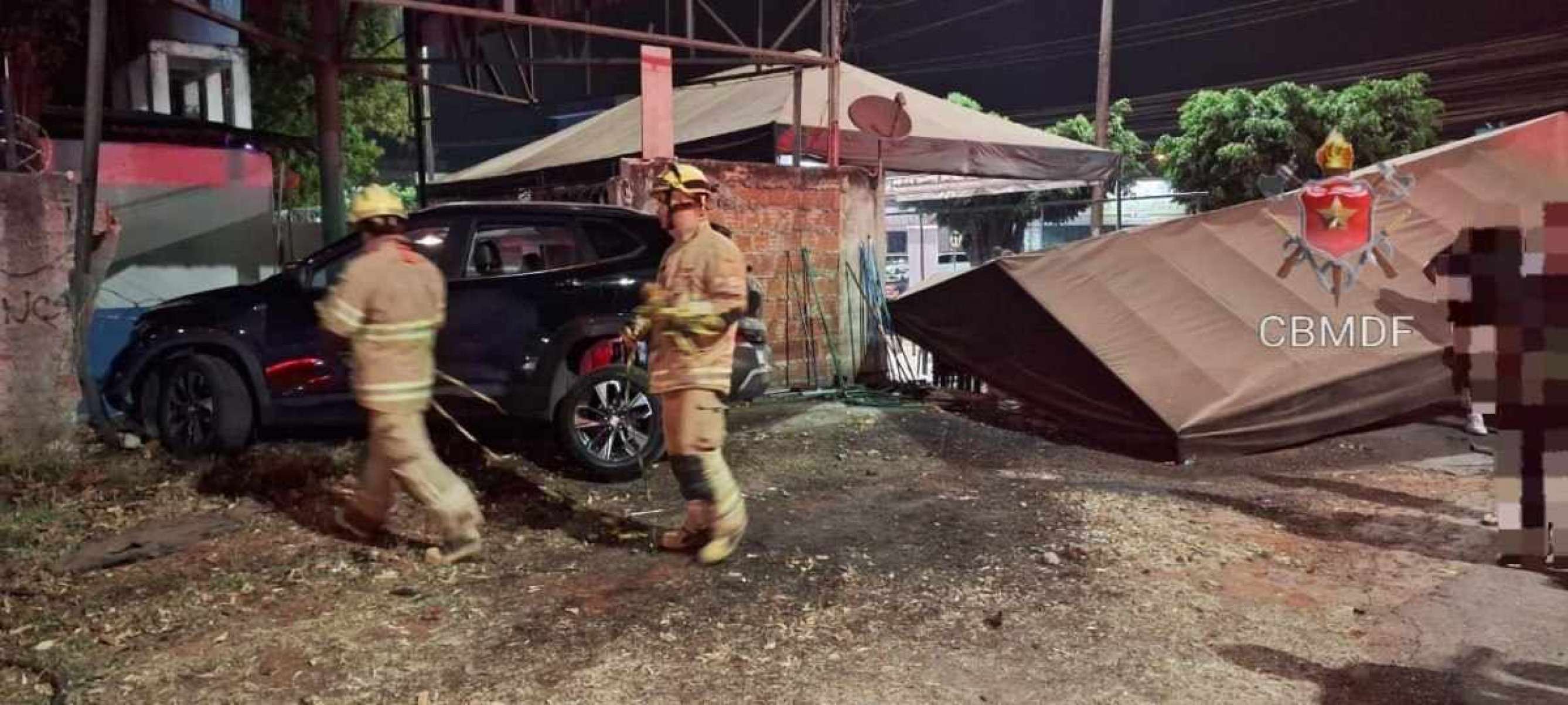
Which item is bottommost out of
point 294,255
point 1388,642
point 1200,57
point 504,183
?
point 1388,642

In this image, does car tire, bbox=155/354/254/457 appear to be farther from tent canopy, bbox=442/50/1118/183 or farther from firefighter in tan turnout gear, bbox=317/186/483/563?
tent canopy, bbox=442/50/1118/183

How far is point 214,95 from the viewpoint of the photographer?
14.6 m

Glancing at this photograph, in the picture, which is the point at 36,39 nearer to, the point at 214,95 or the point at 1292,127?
the point at 214,95

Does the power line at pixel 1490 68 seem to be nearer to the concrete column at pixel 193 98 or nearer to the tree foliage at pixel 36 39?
the concrete column at pixel 193 98

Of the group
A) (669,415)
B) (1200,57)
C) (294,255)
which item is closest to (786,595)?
(669,415)

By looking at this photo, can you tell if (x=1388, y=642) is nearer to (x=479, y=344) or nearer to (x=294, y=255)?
(x=479, y=344)

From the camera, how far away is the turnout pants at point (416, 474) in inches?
177

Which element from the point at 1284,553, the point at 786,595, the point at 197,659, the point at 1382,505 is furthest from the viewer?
the point at 1382,505

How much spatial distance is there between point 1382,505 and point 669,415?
4.45m

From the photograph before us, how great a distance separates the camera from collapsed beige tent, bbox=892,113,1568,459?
24.4ft

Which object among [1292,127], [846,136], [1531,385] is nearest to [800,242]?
[846,136]

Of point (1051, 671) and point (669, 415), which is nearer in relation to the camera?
point (1051, 671)

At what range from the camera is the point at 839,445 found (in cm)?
763

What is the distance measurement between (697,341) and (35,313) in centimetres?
448
